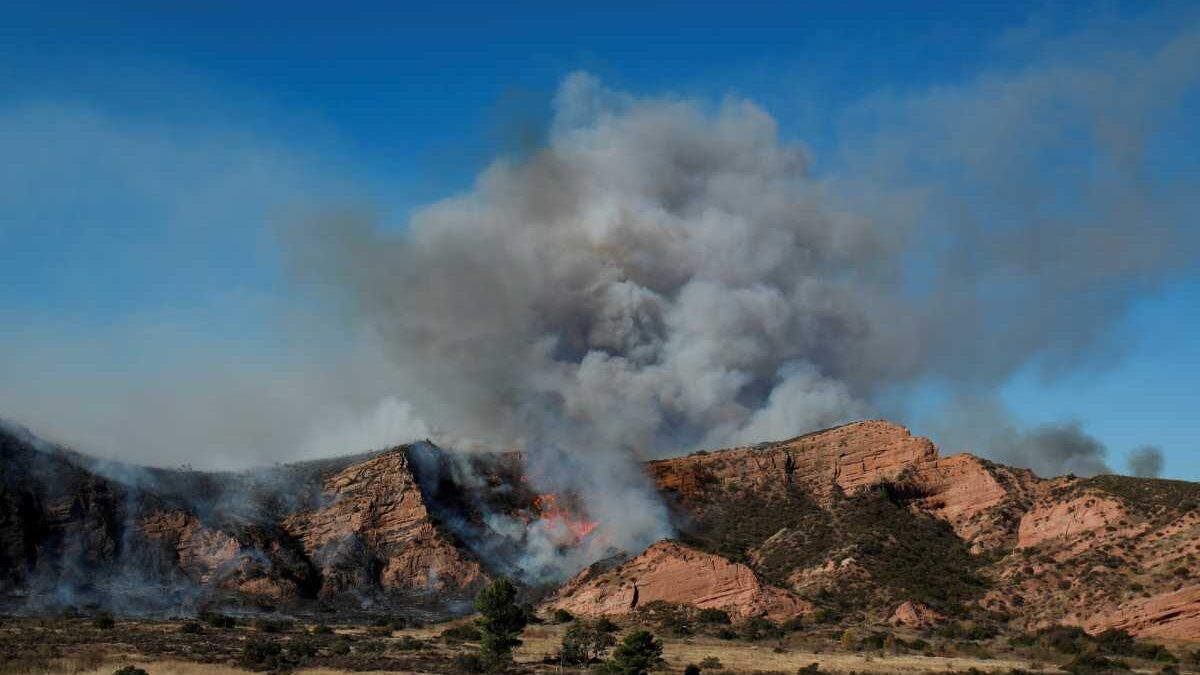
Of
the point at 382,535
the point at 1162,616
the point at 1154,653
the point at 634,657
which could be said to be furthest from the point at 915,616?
the point at 382,535

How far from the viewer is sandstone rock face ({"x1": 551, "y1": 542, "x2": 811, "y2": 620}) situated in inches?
3484

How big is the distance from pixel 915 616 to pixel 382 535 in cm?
6148

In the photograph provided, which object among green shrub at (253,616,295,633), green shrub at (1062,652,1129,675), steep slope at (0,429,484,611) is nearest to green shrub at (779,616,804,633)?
green shrub at (1062,652,1129,675)

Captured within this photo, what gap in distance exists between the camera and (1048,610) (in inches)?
3209

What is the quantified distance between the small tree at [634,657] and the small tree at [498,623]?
6.95 metres

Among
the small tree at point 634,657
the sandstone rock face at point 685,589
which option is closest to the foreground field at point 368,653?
the small tree at point 634,657

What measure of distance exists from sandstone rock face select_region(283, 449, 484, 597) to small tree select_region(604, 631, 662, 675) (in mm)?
57590

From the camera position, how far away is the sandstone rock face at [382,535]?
110 meters

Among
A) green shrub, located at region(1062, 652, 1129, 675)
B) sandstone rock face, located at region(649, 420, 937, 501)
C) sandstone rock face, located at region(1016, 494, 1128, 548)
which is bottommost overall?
green shrub, located at region(1062, 652, 1129, 675)

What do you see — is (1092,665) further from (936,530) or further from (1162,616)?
(936,530)

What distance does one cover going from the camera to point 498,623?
196 ft

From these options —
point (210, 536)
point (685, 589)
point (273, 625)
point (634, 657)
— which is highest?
point (210, 536)

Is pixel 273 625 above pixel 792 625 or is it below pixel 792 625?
below

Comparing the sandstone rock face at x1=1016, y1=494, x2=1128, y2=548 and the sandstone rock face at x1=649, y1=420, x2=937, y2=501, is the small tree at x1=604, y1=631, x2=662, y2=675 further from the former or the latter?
the sandstone rock face at x1=649, y1=420, x2=937, y2=501
